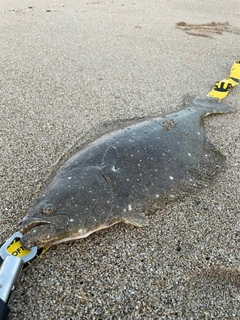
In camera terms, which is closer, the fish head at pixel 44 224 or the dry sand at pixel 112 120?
the dry sand at pixel 112 120

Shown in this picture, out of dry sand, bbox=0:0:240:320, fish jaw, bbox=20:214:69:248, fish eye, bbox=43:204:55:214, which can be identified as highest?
fish eye, bbox=43:204:55:214

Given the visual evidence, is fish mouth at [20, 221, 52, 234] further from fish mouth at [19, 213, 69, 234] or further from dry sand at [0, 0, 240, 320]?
dry sand at [0, 0, 240, 320]

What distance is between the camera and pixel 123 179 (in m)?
2.42

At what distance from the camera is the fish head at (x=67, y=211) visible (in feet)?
6.64

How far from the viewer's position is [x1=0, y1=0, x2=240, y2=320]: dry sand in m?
1.88

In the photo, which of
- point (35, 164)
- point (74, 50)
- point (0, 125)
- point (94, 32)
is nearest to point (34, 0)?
point (94, 32)

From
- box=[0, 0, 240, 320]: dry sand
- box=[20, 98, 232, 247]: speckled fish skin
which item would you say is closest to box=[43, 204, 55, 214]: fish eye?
box=[20, 98, 232, 247]: speckled fish skin

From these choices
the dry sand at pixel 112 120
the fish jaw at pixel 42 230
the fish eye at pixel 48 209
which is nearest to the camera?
the dry sand at pixel 112 120

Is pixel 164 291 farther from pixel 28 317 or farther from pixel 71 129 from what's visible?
pixel 71 129

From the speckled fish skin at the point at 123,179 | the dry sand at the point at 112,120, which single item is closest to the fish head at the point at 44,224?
the speckled fish skin at the point at 123,179

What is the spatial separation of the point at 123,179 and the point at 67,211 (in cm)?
54

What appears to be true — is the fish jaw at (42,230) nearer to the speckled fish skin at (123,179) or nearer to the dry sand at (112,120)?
the speckled fish skin at (123,179)

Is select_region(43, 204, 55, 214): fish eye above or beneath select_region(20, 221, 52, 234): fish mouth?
above

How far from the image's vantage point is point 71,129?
134 inches
